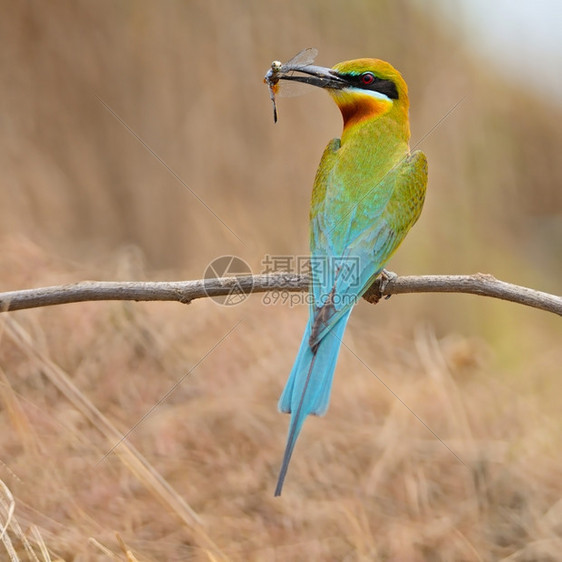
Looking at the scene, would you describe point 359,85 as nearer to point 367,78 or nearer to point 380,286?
point 367,78

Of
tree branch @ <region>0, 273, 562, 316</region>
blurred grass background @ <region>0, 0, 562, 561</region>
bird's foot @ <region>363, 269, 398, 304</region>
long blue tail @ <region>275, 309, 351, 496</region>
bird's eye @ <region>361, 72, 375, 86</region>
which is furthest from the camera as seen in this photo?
bird's eye @ <region>361, 72, 375, 86</region>

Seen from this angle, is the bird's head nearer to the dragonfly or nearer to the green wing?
the dragonfly

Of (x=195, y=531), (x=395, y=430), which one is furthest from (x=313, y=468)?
(x=195, y=531)

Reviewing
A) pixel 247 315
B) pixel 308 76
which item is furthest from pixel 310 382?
pixel 247 315

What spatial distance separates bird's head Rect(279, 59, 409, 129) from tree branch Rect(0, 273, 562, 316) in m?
0.87

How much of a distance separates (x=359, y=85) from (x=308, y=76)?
198mm

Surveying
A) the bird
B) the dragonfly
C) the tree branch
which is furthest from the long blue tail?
the dragonfly

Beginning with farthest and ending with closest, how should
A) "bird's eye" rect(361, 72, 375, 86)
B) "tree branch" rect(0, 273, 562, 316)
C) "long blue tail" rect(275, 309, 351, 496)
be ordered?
"bird's eye" rect(361, 72, 375, 86)
"long blue tail" rect(275, 309, 351, 496)
"tree branch" rect(0, 273, 562, 316)

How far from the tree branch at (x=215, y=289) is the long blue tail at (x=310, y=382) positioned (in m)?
0.19

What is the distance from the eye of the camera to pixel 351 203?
2.52 m

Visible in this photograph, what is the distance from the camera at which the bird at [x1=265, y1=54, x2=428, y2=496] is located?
216cm

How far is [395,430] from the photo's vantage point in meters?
3.27

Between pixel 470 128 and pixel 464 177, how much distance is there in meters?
0.40

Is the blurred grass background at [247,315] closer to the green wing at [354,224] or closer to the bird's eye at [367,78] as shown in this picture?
the green wing at [354,224]
